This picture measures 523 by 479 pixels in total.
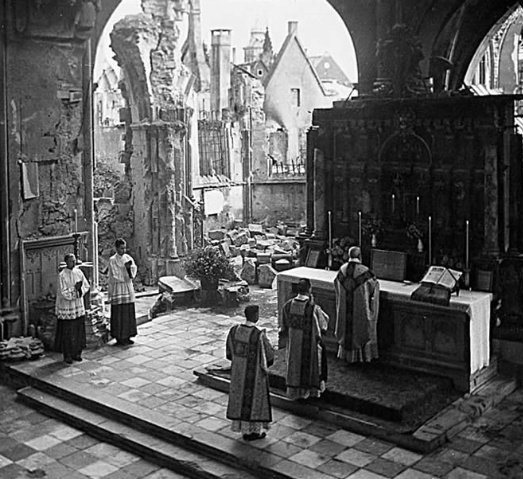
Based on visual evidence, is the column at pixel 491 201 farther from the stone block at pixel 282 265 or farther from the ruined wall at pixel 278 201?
the ruined wall at pixel 278 201

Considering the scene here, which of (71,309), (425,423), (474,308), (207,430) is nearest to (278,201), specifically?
(71,309)

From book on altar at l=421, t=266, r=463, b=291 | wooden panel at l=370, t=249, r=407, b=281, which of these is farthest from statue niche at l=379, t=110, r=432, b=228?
book on altar at l=421, t=266, r=463, b=291

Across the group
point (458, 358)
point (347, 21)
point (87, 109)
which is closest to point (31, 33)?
point (87, 109)

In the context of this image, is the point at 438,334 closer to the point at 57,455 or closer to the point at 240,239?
the point at 57,455

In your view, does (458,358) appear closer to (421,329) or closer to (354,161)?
(421,329)

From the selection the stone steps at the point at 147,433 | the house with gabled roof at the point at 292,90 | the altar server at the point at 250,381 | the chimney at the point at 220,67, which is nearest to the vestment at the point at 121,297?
the stone steps at the point at 147,433

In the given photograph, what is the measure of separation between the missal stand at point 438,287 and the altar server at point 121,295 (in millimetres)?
4827

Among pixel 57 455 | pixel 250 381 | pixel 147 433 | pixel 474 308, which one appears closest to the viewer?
pixel 250 381

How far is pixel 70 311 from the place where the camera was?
11.9m

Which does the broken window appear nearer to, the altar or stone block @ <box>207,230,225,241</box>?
stone block @ <box>207,230,225,241</box>

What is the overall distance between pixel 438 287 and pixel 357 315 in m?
1.17

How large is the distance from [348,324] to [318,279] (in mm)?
1305

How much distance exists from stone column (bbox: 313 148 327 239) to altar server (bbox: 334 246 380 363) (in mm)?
2179

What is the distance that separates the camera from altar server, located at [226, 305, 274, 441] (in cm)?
897
